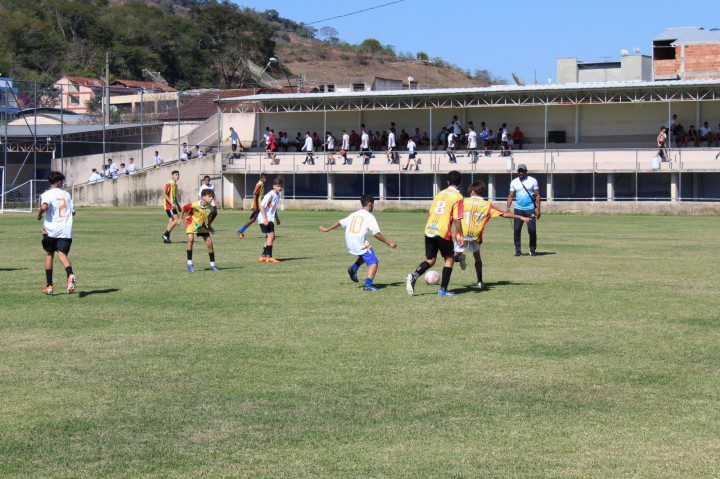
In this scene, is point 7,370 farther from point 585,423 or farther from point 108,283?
point 108,283

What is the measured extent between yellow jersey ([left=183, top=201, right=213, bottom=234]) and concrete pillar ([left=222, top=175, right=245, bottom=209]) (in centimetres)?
3741

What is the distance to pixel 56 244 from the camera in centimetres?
1536

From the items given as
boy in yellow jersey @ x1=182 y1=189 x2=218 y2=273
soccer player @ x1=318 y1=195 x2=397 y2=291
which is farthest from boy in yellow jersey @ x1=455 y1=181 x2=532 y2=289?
boy in yellow jersey @ x1=182 y1=189 x2=218 y2=273

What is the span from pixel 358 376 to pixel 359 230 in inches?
262

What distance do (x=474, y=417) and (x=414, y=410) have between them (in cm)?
49

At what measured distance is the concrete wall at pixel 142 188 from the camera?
54.2 meters

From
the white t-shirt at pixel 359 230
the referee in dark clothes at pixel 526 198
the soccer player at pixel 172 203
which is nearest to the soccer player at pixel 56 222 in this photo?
the white t-shirt at pixel 359 230

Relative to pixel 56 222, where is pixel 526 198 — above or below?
above

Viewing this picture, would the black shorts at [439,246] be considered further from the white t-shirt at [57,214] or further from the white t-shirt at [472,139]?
the white t-shirt at [472,139]

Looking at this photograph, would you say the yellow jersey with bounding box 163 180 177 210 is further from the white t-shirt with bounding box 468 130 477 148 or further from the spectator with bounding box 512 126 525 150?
the spectator with bounding box 512 126 525 150

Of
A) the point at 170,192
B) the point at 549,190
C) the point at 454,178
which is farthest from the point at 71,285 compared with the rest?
the point at 549,190

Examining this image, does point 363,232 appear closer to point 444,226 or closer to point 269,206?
point 444,226

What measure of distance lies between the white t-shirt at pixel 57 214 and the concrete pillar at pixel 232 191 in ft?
133

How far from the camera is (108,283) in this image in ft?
55.2
